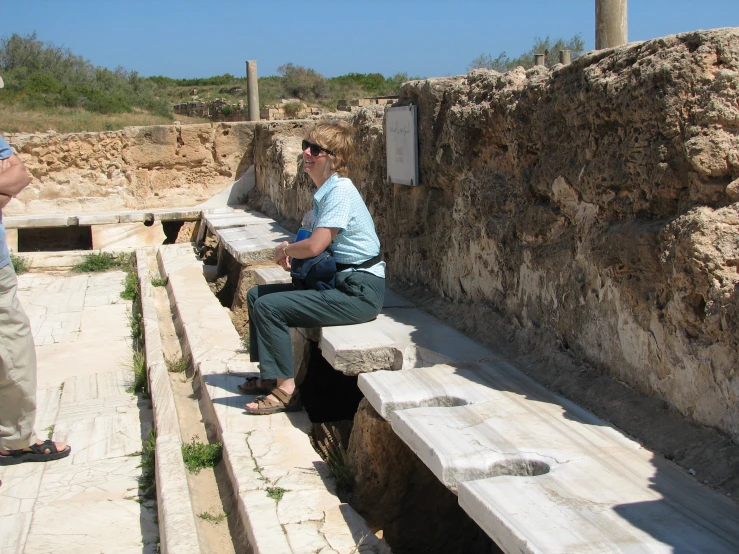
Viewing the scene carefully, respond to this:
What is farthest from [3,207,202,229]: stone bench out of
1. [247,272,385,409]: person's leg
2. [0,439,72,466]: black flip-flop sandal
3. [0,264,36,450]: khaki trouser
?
[247,272,385,409]: person's leg

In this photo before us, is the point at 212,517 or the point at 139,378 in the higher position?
the point at 139,378

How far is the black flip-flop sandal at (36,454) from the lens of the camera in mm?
4441

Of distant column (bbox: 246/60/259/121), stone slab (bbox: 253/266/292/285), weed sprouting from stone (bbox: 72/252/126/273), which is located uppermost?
distant column (bbox: 246/60/259/121)

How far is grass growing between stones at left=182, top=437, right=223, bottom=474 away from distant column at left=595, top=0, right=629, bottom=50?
303 cm

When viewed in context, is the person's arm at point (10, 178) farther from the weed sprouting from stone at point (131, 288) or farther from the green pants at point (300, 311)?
the weed sprouting from stone at point (131, 288)

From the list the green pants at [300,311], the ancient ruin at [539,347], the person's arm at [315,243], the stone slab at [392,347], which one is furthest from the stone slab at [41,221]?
the stone slab at [392,347]

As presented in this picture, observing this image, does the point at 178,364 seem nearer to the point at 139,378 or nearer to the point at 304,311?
the point at 139,378

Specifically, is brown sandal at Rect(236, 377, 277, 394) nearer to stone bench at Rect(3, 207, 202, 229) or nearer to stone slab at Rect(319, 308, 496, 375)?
Result: stone slab at Rect(319, 308, 496, 375)

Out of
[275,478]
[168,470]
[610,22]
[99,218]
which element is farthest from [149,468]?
[99,218]

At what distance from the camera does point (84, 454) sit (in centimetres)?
466

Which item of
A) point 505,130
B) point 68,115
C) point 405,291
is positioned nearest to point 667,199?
point 505,130

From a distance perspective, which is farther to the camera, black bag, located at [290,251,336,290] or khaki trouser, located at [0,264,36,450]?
black bag, located at [290,251,336,290]

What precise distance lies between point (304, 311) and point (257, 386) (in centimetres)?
77

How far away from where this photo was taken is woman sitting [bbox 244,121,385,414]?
426cm
